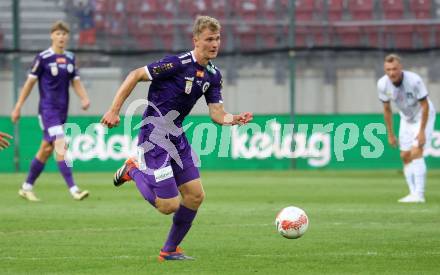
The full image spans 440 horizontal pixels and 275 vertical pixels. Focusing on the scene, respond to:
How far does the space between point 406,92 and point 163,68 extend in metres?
6.70

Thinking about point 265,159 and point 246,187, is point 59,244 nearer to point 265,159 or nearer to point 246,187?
point 246,187

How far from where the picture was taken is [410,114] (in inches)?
578

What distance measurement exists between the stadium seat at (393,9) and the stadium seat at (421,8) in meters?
0.24

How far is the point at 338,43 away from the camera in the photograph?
2331 centimetres

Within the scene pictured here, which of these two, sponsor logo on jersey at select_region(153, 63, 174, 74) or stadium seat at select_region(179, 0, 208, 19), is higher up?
stadium seat at select_region(179, 0, 208, 19)

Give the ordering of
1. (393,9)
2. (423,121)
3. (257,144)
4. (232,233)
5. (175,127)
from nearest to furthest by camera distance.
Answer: (175,127) → (232,233) → (423,121) → (257,144) → (393,9)

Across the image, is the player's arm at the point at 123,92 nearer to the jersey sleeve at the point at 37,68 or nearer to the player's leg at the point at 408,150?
the jersey sleeve at the point at 37,68

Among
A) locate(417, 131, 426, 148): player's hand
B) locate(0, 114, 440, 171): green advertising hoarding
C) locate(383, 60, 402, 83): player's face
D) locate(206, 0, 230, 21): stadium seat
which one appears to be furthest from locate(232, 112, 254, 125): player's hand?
locate(206, 0, 230, 21): stadium seat

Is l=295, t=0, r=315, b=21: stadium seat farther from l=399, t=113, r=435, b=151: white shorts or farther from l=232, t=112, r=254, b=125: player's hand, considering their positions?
l=232, t=112, r=254, b=125: player's hand

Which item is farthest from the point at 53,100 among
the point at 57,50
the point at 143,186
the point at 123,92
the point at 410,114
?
the point at 123,92

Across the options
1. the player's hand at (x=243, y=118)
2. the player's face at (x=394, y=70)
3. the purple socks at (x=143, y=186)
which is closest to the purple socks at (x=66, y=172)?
the player's face at (x=394, y=70)

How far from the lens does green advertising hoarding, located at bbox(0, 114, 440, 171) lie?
69.7 feet

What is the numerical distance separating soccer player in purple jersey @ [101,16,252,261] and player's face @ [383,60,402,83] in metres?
5.68

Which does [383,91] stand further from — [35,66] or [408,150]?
[35,66]
